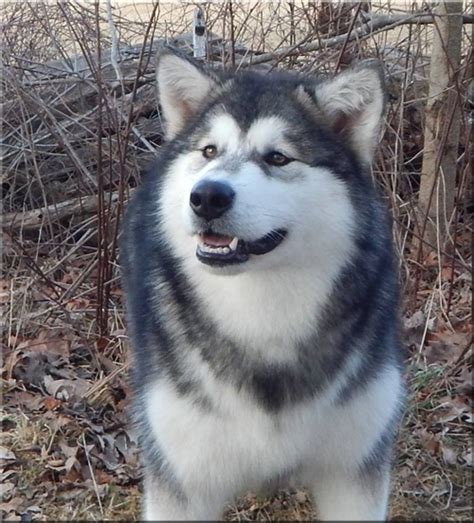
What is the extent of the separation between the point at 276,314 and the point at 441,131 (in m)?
2.50

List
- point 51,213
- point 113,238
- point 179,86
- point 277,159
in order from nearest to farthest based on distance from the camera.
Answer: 1. point 277,159
2. point 179,86
3. point 113,238
4. point 51,213

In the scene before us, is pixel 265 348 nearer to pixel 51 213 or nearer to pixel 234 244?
pixel 234 244

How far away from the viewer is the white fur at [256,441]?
234 centimetres

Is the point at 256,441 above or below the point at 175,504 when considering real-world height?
above

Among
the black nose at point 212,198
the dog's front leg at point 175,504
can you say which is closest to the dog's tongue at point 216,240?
the black nose at point 212,198

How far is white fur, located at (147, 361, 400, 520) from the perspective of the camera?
7.68 ft

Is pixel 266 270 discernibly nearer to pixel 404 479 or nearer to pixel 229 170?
pixel 229 170

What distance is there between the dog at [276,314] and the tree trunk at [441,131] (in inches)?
70.8

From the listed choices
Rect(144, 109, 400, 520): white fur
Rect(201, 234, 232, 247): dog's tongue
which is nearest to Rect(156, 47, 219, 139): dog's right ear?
Rect(144, 109, 400, 520): white fur

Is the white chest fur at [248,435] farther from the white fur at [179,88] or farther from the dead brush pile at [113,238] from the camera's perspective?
the white fur at [179,88]

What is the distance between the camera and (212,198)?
2.07 metres

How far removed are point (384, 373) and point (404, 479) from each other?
0.88 metres

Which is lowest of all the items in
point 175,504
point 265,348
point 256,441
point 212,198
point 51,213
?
point 51,213

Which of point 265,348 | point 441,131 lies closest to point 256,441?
point 265,348
